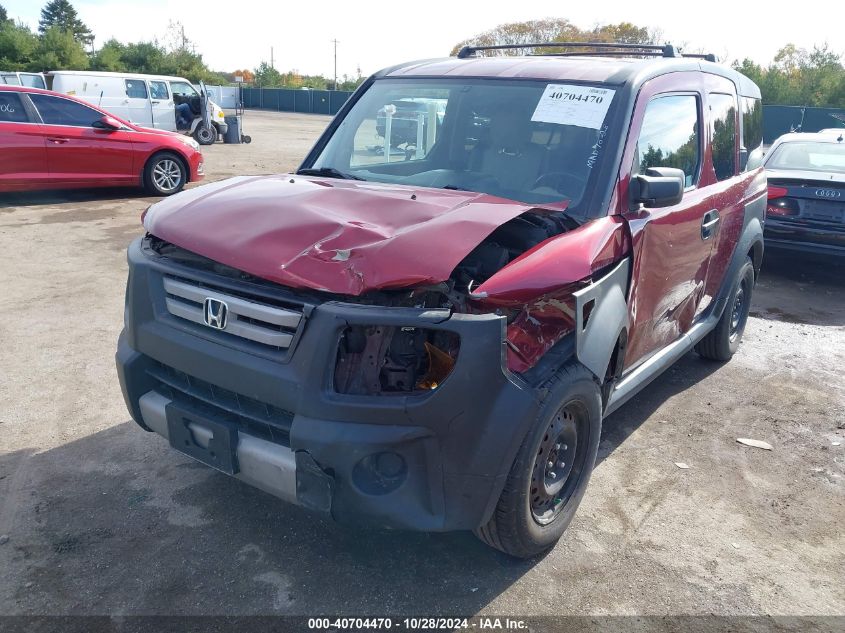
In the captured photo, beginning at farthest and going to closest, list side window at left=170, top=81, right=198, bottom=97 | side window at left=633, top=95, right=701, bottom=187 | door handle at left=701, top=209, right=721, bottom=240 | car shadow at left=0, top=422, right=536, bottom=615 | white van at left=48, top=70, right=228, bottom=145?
1. side window at left=170, top=81, right=198, bottom=97
2. white van at left=48, top=70, right=228, bottom=145
3. door handle at left=701, top=209, right=721, bottom=240
4. side window at left=633, top=95, right=701, bottom=187
5. car shadow at left=0, top=422, right=536, bottom=615

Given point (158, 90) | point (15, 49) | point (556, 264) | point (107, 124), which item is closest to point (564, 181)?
point (556, 264)

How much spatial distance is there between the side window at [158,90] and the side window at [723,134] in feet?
59.0

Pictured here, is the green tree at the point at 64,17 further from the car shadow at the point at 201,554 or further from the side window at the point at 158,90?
the car shadow at the point at 201,554

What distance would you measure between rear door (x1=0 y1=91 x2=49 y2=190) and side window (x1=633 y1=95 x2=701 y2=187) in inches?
380

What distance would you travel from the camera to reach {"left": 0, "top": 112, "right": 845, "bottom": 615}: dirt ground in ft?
9.30

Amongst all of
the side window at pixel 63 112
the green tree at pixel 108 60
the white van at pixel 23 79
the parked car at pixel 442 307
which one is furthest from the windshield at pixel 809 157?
the green tree at pixel 108 60

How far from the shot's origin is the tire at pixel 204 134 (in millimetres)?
21312

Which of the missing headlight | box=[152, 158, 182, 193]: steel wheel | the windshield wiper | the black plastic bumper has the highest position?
the windshield wiper

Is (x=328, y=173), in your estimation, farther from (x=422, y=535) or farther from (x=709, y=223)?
(x=709, y=223)

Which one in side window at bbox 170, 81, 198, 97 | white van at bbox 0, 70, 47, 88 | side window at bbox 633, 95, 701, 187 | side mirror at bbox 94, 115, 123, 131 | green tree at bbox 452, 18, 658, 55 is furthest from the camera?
green tree at bbox 452, 18, 658, 55

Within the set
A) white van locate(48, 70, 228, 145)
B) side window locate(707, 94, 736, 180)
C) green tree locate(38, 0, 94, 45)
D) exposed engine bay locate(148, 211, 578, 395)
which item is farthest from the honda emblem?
green tree locate(38, 0, 94, 45)

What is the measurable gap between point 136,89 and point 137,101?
32 cm

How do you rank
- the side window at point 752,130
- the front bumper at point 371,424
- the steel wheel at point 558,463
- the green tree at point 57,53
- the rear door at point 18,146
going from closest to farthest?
the front bumper at point 371,424, the steel wheel at point 558,463, the side window at point 752,130, the rear door at point 18,146, the green tree at point 57,53

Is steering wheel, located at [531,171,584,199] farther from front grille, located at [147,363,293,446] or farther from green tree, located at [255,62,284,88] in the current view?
green tree, located at [255,62,284,88]
